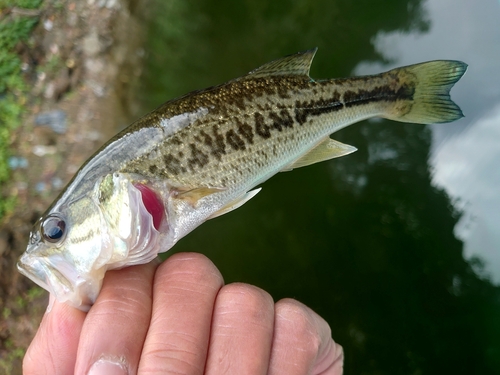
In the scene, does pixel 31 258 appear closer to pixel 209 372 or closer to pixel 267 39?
pixel 209 372

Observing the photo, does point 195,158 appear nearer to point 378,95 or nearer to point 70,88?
point 378,95

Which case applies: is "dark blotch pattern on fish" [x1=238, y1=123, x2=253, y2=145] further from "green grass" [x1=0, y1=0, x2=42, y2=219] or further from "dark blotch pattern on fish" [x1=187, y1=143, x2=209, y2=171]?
"green grass" [x1=0, y1=0, x2=42, y2=219]

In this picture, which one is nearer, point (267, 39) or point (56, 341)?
point (56, 341)

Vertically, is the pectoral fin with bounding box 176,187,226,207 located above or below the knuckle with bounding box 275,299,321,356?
above

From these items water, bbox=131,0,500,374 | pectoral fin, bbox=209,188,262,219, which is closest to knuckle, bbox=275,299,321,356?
pectoral fin, bbox=209,188,262,219

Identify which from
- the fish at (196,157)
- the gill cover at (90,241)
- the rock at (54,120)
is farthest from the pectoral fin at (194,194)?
the rock at (54,120)

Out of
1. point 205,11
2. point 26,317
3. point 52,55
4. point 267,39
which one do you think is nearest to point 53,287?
point 26,317
